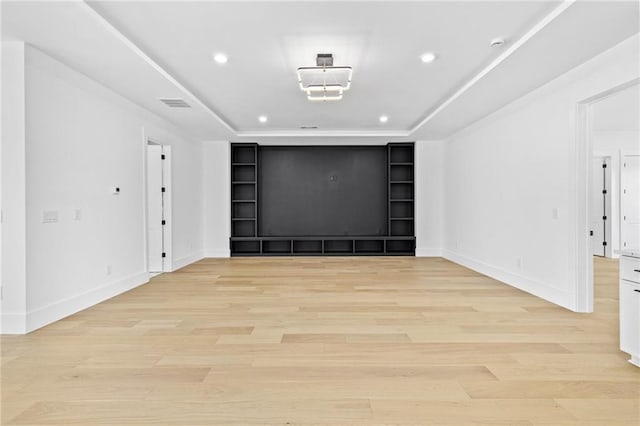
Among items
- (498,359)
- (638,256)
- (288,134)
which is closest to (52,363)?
(498,359)

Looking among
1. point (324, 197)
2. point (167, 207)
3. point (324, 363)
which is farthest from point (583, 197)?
point (167, 207)

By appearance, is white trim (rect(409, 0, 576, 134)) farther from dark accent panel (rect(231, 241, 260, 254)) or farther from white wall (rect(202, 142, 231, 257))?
dark accent panel (rect(231, 241, 260, 254))

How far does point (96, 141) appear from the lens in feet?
14.7

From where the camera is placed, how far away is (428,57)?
154 inches

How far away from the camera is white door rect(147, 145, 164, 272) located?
21.5 feet

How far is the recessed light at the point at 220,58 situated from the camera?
382cm

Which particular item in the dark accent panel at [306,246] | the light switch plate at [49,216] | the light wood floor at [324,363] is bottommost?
the light wood floor at [324,363]

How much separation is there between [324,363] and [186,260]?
5.48m

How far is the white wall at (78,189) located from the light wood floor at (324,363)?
0.38 meters

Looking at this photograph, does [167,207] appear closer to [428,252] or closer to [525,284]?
[428,252]

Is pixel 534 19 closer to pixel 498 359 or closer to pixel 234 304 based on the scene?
pixel 498 359

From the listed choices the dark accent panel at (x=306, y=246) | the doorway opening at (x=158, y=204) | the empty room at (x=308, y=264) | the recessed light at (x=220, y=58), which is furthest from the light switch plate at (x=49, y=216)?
the dark accent panel at (x=306, y=246)

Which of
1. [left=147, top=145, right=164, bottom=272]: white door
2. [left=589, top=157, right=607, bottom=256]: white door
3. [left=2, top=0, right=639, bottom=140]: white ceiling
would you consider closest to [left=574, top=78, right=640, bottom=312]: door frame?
[left=2, top=0, right=639, bottom=140]: white ceiling

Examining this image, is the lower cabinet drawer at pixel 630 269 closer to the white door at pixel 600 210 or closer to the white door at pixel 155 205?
the white door at pixel 155 205
